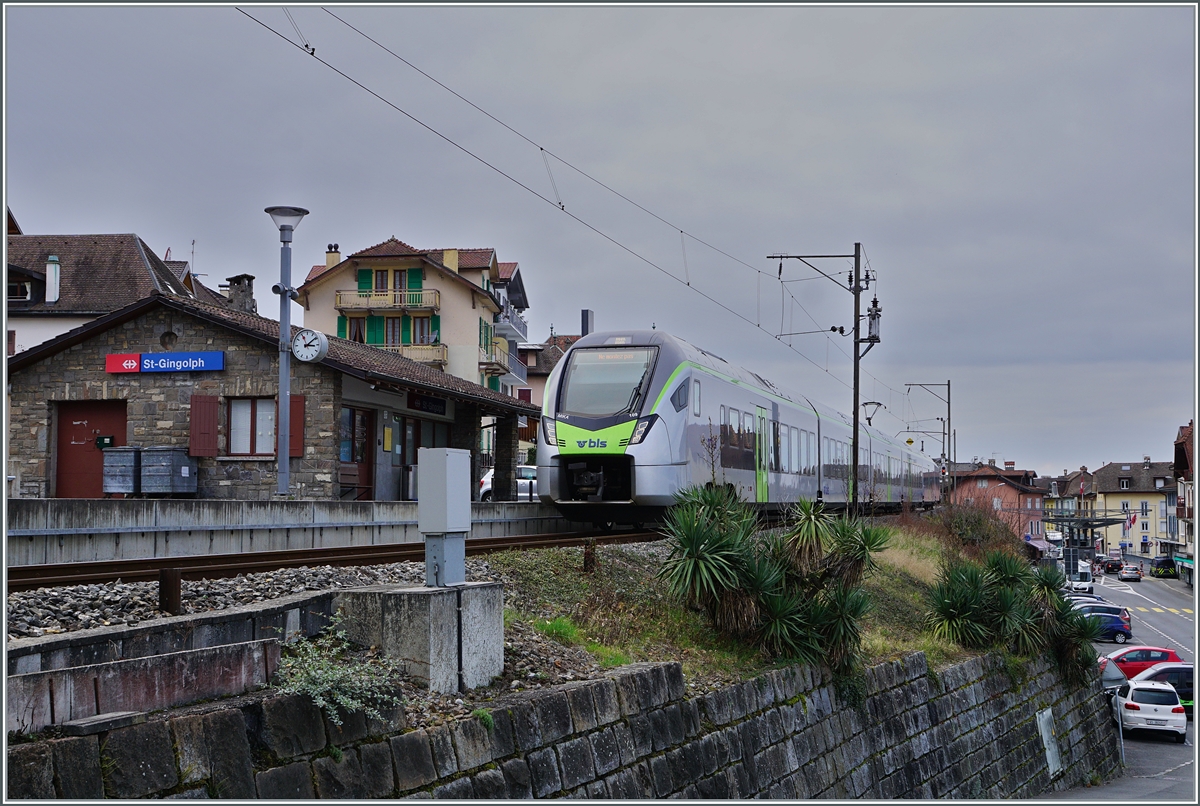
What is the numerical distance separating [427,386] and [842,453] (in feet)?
43.7

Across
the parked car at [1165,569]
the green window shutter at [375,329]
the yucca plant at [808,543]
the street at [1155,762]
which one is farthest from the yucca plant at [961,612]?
the parked car at [1165,569]

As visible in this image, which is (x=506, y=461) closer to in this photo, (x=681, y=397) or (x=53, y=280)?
(x=681, y=397)

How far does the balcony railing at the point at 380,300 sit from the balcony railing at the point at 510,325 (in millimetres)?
5565

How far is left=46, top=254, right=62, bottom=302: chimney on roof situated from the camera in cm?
4503

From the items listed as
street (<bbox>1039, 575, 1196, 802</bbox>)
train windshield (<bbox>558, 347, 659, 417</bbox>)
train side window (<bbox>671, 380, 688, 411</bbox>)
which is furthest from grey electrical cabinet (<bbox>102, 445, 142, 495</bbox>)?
street (<bbox>1039, 575, 1196, 802</bbox>)

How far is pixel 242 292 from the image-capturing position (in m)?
52.0

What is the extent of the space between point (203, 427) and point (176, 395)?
106cm

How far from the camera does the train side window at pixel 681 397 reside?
17891mm

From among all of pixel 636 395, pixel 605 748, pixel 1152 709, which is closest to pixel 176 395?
pixel 636 395

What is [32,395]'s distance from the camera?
2483 cm

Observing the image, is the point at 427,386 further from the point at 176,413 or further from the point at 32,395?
A: the point at 32,395

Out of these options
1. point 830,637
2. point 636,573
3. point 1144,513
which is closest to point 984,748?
point 830,637

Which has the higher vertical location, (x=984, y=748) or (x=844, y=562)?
(x=844, y=562)

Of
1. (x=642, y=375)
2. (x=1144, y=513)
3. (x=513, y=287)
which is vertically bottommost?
(x=1144, y=513)
